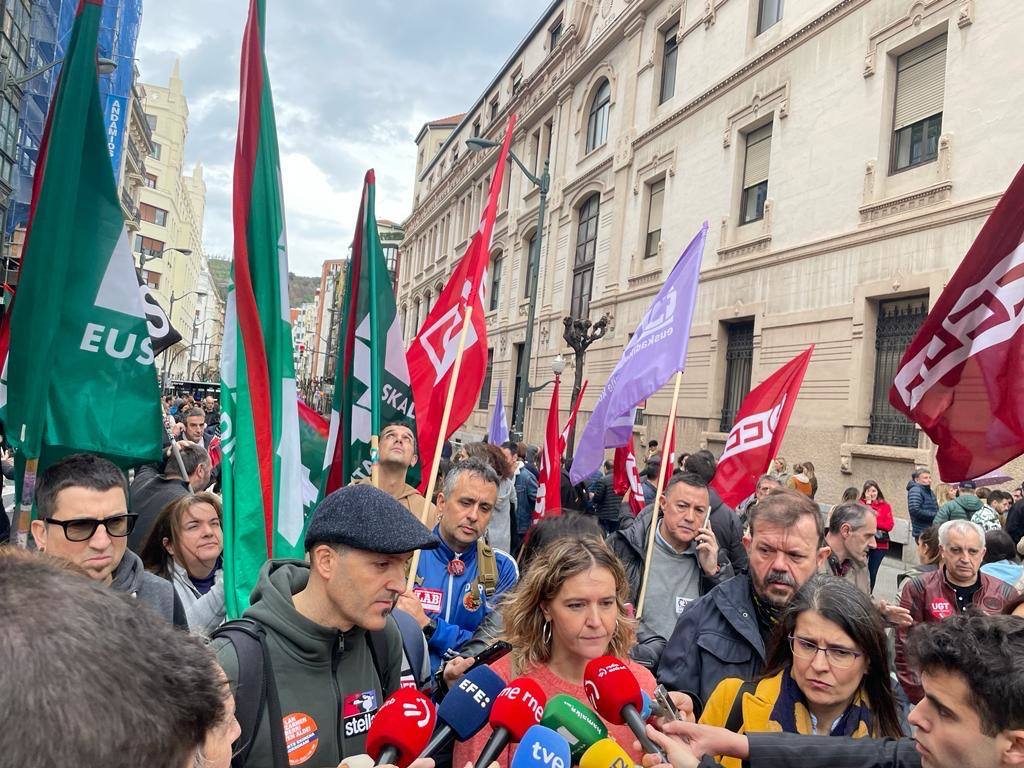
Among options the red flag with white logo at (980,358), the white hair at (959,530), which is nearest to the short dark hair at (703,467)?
the white hair at (959,530)

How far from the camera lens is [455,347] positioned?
19.1 feet

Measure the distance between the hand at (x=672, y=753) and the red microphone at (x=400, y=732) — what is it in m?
0.56

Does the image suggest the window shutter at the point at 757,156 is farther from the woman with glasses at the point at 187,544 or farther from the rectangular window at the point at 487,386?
the rectangular window at the point at 487,386

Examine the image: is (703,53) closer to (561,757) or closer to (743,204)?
(743,204)

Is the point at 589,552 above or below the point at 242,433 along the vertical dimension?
below

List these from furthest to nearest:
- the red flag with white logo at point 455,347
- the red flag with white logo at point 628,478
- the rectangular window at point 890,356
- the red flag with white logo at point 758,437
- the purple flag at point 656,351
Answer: the rectangular window at point 890,356 < the red flag with white logo at point 628,478 < the red flag with white logo at point 758,437 < the purple flag at point 656,351 < the red flag with white logo at point 455,347

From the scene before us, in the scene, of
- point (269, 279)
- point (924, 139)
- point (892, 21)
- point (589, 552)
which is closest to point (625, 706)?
point (589, 552)

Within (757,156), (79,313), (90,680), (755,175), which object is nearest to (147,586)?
(79,313)

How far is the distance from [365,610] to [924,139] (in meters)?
13.9

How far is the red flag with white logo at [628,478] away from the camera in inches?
312

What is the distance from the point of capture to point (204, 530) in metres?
3.82

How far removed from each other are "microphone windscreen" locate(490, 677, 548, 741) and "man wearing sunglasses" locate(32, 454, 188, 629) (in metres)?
1.40

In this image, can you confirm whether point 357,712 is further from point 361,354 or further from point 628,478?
point 628,478

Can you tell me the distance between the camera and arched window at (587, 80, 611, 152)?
25.9 metres
